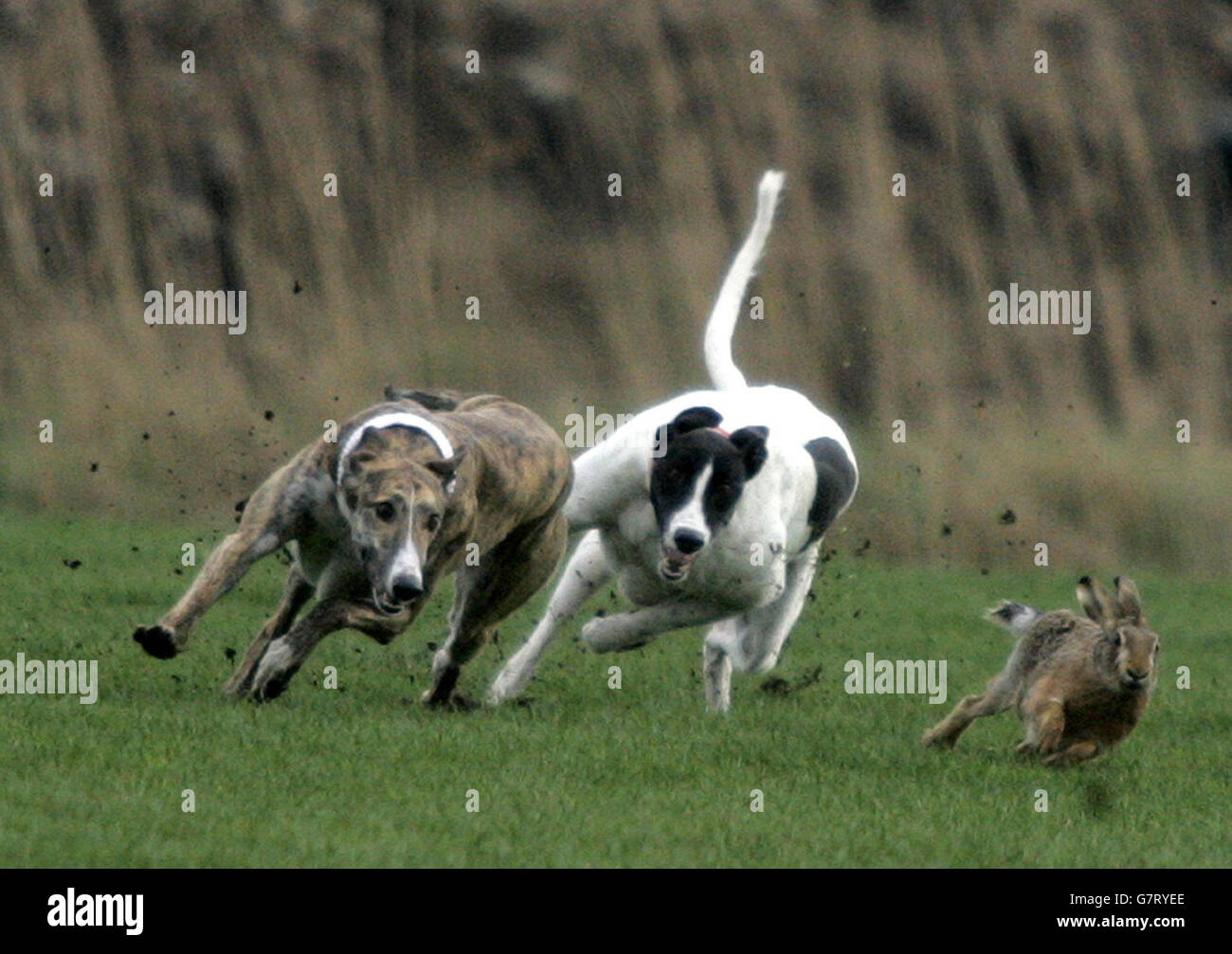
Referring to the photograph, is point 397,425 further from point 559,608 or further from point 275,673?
point 559,608

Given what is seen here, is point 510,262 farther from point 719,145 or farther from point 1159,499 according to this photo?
point 1159,499

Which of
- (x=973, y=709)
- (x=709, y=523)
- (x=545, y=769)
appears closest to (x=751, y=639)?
(x=709, y=523)

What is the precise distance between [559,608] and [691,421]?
105 cm

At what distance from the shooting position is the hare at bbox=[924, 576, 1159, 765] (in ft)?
27.8

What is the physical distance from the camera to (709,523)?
921 centimetres

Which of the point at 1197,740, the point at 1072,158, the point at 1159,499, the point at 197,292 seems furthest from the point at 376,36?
the point at 1197,740

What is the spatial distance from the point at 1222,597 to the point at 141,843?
10.9 m

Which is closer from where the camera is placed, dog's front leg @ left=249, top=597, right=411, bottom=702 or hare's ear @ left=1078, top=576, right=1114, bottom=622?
dog's front leg @ left=249, top=597, right=411, bottom=702

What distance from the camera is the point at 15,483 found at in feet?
50.1

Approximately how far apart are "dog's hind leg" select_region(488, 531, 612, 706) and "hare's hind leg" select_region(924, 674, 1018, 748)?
162 cm

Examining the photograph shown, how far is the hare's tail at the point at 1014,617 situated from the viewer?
30.7ft

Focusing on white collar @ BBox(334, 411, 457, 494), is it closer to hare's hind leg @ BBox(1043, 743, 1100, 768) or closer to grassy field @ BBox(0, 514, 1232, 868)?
grassy field @ BBox(0, 514, 1232, 868)

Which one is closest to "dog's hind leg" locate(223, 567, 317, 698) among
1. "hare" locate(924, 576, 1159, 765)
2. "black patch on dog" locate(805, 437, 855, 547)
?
"black patch on dog" locate(805, 437, 855, 547)

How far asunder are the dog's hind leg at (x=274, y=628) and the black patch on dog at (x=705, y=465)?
4.51ft
